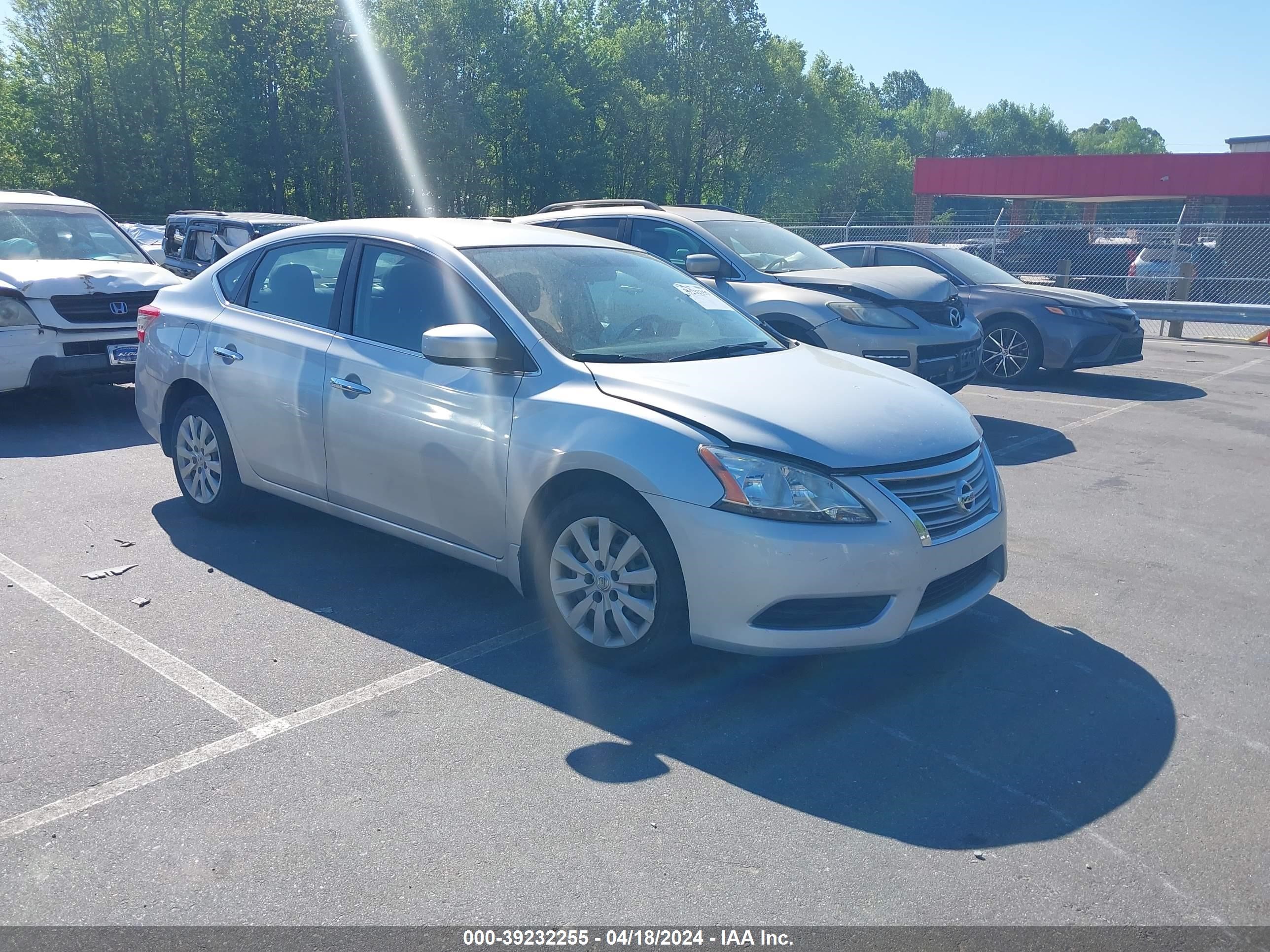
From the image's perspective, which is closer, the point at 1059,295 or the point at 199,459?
the point at 199,459

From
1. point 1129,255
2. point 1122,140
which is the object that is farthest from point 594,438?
point 1122,140

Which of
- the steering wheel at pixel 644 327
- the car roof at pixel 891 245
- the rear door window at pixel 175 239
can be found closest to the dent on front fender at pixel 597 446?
the steering wheel at pixel 644 327

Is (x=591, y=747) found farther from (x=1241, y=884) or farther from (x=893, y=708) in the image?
(x=1241, y=884)

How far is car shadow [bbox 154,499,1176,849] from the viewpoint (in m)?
3.38

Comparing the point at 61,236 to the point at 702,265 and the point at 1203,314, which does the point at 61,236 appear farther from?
the point at 1203,314

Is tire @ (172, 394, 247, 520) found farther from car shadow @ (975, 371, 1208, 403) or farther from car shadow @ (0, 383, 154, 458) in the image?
car shadow @ (975, 371, 1208, 403)

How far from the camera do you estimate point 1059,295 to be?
462 inches

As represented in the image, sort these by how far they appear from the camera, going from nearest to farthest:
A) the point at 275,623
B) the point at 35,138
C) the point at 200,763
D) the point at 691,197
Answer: the point at 200,763, the point at 275,623, the point at 35,138, the point at 691,197

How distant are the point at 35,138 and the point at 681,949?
4635 centimetres

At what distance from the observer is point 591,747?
12.0 ft

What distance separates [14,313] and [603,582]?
21.5 feet

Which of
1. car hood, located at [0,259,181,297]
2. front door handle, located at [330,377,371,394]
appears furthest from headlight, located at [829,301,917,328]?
car hood, located at [0,259,181,297]

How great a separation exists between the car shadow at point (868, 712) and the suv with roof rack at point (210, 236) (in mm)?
10312

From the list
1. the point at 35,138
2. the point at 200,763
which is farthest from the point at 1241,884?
the point at 35,138
